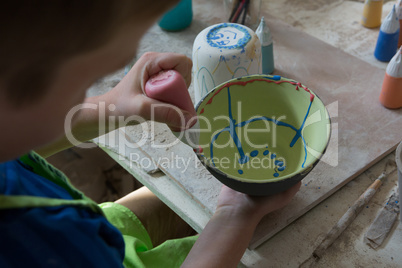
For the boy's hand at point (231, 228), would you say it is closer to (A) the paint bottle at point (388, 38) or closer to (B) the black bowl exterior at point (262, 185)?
(B) the black bowl exterior at point (262, 185)

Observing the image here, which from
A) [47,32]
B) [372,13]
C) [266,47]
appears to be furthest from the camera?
[372,13]

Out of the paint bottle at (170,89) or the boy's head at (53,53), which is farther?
the paint bottle at (170,89)

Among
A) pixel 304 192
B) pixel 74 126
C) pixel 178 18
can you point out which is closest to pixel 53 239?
pixel 74 126

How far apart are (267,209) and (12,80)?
536 mm

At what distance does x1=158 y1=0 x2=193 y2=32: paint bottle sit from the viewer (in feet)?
4.25

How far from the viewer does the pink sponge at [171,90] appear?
2.26 ft

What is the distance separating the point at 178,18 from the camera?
4.31 feet

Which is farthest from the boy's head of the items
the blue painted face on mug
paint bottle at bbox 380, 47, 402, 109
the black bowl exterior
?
paint bottle at bbox 380, 47, 402, 109

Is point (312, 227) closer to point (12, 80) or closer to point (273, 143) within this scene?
point (273, 143)

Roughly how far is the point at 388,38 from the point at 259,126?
47 centimetres

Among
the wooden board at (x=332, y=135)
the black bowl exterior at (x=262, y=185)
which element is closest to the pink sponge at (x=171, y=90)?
the black bowl exterior at (x=262, y=185)

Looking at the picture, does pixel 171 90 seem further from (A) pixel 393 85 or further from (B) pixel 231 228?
(A) pixel 393 85

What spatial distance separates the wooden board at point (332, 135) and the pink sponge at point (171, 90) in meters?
0.22

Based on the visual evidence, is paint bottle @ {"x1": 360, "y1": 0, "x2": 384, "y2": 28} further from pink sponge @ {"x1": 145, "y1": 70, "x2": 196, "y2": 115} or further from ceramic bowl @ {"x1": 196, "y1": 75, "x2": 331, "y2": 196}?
pink sponge @ {"x1": 145, "y1": 70, "x2": 196, "y2": 115}
